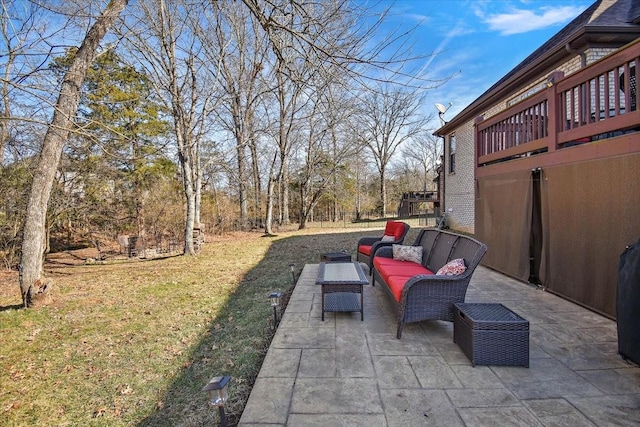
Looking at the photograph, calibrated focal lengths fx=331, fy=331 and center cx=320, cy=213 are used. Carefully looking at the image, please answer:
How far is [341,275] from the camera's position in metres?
3.96

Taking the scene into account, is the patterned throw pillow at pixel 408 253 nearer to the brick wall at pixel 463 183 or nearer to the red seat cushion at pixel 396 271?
the red seat cushion at pixel 396 271

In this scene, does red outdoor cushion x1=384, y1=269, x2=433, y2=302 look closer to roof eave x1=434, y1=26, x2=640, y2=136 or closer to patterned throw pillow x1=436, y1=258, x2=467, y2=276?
patterned throw pillow x1=436, y1=258, x2=467, y2=276

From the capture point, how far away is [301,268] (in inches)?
273

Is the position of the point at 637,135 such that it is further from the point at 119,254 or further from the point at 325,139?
the point at 325,139

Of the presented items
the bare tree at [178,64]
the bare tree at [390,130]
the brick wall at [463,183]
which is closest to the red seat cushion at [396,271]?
the brick wall at [463,183]

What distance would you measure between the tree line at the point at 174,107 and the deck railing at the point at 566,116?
2.07 m

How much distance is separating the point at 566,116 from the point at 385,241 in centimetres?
301

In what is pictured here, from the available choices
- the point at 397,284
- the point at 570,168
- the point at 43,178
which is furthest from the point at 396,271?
the point at 43,178

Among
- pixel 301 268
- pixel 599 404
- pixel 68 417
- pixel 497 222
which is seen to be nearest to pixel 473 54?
pixel 497 222

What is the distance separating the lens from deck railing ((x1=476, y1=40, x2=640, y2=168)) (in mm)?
3420

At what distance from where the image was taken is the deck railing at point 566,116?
135 inches

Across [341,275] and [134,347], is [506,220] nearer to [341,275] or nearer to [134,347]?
[341,275]

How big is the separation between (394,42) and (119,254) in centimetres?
1127

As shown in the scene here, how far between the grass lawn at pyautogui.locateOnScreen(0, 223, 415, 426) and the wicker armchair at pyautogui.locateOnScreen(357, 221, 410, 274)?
1439 millimetres
